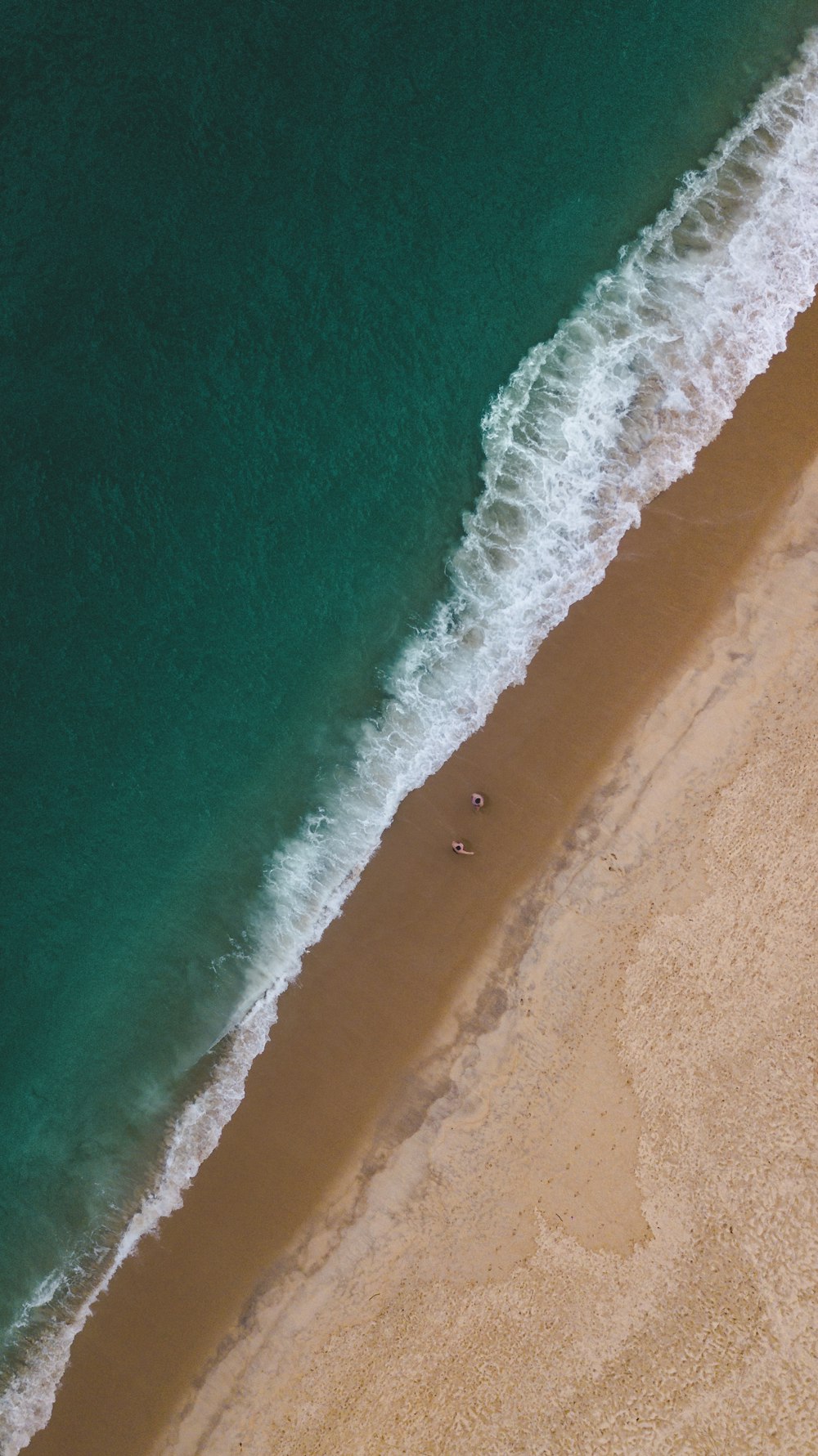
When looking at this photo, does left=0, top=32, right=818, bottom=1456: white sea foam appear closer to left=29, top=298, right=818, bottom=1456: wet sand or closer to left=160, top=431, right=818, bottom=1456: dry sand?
left=29, top=298, right=818, bottom=1456: wet sand

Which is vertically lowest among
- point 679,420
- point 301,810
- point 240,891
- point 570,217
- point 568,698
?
point 240,891

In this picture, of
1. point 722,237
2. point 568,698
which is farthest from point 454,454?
point 722,237

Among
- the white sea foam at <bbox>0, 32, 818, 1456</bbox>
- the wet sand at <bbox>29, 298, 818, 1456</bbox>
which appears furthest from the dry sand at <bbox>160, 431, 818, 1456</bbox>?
the white sea foam at <bbox>0, 32, 818, 1456</bbox>

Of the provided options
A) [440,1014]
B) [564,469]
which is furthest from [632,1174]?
[564,469]

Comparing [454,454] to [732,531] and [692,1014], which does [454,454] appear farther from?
[692,1014]

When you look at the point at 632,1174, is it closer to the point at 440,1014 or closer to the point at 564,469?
the point at 440,1014
